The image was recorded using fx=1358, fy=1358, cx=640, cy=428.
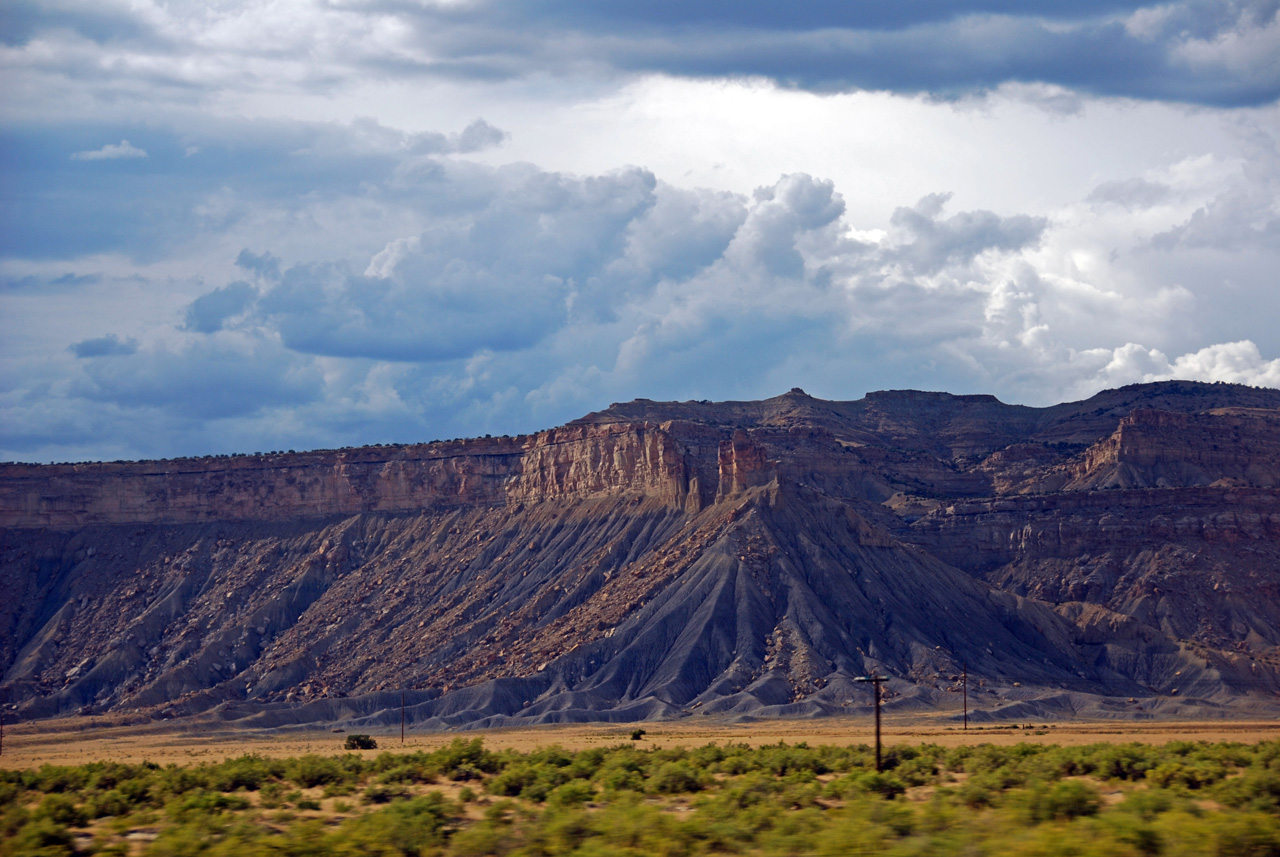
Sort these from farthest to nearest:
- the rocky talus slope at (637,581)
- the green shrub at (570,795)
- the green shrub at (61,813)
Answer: the rocky talus slope at (637,581), the green shrub at (570,795), the green shrub at (61,813)

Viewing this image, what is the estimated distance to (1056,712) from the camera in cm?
10256

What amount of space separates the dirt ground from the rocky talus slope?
7.21 meters

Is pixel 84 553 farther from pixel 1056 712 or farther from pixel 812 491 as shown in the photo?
pixel 1056 712

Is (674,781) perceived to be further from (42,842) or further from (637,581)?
(637,581)

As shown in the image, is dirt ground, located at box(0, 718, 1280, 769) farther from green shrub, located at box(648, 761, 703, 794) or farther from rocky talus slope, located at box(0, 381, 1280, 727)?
green shrub, located at box(648, 761, 703, 794)

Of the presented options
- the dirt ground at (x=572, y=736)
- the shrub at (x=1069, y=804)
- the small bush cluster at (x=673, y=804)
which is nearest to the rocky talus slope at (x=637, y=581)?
the dirt ground at (x=572, y=736)

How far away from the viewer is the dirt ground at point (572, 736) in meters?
73.8

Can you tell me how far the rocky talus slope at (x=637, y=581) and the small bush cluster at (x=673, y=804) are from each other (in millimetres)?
61290

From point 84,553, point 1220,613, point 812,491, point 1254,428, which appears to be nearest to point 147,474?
point 84,553

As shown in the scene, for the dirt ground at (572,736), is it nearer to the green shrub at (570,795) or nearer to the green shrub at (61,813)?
the green shrub at (570,795)

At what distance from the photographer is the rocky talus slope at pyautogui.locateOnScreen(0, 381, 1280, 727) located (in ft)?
369

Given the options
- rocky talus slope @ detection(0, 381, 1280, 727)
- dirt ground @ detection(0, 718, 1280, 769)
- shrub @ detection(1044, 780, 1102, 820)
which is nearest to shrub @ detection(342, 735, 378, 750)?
dirt ground @ detection(0, 718, 1280, 769)

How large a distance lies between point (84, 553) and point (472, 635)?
5552cm

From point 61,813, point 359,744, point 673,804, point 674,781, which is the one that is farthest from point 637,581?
point 61,813
